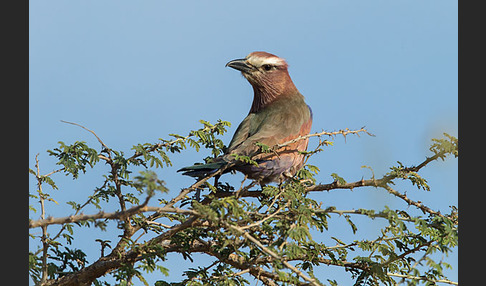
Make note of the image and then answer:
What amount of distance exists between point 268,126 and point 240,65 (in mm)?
1124

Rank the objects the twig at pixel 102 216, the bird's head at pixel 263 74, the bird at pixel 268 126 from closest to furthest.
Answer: the twig at pixel 102 216 < the bird at pixel 268 126 < the bird's head at pixel 263 74

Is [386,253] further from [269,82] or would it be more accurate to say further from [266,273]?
[269,82]

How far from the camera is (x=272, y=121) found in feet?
19.3

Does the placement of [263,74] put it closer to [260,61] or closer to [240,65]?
[260,61]

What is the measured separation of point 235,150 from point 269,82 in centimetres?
155

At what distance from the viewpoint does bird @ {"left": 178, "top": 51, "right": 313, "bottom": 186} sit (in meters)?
5.05

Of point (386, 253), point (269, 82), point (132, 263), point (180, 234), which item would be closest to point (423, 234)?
point (386, 253)

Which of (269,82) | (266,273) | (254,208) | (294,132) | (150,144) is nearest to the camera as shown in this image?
(254,208)

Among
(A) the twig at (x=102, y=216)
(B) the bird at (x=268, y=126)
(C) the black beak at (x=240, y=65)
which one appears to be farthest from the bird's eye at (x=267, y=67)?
(A) the twig at (x=102, y=216)

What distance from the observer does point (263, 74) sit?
660 centimetres

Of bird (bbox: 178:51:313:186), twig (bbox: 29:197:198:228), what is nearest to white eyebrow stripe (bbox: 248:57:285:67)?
bird (bbox: 178:51:313:186)

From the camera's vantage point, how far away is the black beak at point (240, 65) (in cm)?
659

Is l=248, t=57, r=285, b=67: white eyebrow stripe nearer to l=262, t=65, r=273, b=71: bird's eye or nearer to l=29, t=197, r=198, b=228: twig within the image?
l=262, t=65, r=273, b=71: bird's eye

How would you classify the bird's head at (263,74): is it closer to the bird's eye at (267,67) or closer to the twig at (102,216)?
the bird's eye at (267,67)
